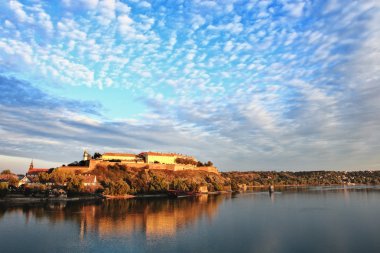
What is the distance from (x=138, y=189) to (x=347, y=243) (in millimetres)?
56485

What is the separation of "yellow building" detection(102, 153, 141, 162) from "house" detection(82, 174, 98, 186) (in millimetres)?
13920

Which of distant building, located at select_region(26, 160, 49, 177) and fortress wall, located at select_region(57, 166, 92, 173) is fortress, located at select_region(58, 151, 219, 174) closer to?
fortress wall, located at select_region(57, 166, 92, 173)

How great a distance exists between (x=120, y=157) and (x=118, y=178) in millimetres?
14399

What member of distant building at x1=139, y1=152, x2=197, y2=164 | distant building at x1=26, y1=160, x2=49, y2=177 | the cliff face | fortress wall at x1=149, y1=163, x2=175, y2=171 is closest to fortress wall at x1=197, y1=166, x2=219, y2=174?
the cliff face

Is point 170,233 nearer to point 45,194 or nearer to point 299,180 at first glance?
point 45,194

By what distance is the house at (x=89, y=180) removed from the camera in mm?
70688

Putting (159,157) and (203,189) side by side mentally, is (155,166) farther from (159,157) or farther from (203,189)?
(203,189)

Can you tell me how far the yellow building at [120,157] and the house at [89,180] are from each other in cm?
1392

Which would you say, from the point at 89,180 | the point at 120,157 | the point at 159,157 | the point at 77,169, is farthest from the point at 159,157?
the point at 89,180

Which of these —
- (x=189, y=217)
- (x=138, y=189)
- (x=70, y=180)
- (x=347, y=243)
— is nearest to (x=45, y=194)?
(x=70, y=180)

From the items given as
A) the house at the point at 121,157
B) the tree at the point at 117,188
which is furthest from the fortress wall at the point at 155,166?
the tree at the point at 117,188

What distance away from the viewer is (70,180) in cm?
6844

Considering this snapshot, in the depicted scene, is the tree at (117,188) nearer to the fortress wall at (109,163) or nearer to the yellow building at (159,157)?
the fortress wall at (109,163)

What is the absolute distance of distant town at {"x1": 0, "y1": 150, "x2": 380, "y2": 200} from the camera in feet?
216
